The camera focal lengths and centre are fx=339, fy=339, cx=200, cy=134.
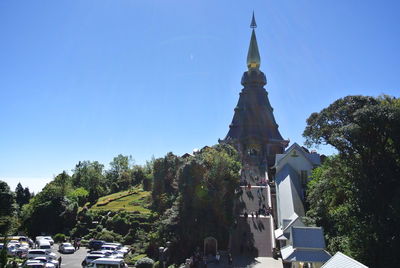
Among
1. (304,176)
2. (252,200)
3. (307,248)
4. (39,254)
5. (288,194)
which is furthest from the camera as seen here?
(252,200)

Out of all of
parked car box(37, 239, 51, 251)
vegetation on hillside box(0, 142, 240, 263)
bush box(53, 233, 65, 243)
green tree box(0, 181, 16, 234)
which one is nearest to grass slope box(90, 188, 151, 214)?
vegetation on hillside box(0, 142, 240, 263)

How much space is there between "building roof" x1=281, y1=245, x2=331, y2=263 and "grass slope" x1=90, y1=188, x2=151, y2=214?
2958 centimetres

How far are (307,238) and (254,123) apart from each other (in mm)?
50686

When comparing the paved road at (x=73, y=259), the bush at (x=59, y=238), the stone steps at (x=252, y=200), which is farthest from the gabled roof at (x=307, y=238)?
the bush at (x=59, y=238)

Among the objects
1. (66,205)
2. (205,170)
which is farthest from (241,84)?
(205,170)

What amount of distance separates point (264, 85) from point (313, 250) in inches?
2387

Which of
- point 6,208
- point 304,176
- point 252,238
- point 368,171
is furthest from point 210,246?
point 6,208

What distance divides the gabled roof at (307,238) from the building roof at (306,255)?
0.82 ft

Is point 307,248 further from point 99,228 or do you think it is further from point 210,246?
point 99,228

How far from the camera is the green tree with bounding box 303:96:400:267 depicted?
17.0 metres

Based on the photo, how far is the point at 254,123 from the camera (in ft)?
223

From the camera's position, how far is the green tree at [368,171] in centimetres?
1703

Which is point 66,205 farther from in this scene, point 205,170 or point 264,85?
point 264,85

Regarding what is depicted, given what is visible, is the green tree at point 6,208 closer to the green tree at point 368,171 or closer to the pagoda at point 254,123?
the green tree at point 368,171
